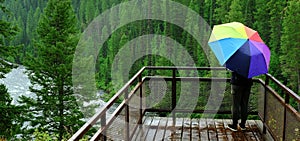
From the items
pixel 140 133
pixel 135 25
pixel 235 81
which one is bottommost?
pixel 140 133

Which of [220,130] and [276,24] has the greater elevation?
[276,24]

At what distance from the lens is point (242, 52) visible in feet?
17.8

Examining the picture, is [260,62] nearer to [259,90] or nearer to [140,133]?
[259,90]

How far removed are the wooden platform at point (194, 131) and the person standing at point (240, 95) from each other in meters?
0.25

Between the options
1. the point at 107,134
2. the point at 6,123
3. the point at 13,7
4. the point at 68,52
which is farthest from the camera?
the point at 13,7

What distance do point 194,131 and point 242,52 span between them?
178 cm

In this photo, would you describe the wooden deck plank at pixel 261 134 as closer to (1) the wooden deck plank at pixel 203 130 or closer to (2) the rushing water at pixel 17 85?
(1) the wooden deck plank at pixel 203 130

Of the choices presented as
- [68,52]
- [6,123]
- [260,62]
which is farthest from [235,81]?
[68,52]

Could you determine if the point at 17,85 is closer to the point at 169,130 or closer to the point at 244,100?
the point at 169,130

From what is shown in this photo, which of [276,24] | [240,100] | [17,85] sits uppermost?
[276,24]

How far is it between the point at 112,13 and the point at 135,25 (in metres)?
10.5

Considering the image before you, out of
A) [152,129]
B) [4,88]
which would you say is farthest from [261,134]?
[4,88]

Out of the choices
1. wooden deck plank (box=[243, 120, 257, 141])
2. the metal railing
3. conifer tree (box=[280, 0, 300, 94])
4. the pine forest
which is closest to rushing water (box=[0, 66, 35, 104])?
the pine forest

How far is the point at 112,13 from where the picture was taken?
7612 cm
